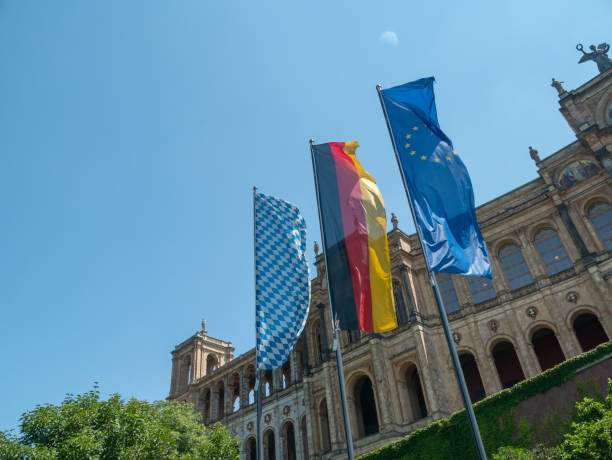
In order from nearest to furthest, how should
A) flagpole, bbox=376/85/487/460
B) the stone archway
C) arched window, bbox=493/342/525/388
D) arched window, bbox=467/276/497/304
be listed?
flagpole, bbox=376/85/487/460, arched window, bbox=493/342/525/388, arched window, bbox=467/276/497/304, the stone archway

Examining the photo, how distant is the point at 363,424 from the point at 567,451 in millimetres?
20862

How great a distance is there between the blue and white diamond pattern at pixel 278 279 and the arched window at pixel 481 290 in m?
19.6

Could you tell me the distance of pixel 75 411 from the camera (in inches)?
960

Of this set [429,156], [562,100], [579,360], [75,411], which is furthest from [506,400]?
[562,100]

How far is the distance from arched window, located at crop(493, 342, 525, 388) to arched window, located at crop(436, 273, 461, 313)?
3.71m

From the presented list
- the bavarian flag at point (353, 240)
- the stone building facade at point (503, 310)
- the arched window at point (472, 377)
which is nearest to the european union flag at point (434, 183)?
the bavarian flag at point (353, 240)

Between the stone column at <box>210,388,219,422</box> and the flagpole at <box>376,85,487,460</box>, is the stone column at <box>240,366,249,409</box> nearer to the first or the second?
the stone column at <box>210,388,219,422</box>

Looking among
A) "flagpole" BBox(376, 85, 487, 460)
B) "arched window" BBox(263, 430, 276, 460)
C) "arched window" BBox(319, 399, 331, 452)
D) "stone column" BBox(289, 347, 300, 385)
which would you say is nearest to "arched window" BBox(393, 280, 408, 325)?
"arched window" BBox(319, 399, 331, 452)

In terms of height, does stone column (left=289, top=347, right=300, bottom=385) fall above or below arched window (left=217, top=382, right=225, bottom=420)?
below

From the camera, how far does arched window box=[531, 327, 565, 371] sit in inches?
1195

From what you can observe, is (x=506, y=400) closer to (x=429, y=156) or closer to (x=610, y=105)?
(x=429, y=156)

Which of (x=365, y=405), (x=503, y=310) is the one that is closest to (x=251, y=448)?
(x=365, y=405)

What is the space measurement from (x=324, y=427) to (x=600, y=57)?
32.7 metres

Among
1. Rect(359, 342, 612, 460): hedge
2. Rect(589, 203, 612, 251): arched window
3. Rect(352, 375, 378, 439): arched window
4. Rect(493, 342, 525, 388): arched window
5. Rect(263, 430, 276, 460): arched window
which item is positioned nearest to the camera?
Rect(359, 342, 612, 460): hedge
